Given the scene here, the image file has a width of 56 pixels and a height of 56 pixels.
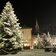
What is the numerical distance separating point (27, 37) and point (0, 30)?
67.8 feet

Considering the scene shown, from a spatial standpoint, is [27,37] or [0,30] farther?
[27,37]

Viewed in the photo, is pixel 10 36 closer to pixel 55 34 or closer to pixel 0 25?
pixel 0 25

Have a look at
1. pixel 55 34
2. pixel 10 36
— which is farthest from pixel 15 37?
pixel 55 34

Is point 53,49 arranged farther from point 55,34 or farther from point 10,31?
point 55,34

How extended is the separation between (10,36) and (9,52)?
5.12ft

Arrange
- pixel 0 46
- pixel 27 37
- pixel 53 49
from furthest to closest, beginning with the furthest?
pixel 27 37 → pixel 53 49 → pixel 0 46

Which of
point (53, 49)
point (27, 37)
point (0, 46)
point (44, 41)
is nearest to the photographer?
A: point (0, 46)

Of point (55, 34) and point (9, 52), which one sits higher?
point (55, 34)

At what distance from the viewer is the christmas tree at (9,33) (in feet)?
53.5

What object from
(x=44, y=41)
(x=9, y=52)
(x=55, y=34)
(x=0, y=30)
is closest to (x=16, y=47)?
(x=9, y=52)

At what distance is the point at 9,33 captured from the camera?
1634cm

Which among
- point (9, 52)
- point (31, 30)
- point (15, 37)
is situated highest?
point (31, 30)

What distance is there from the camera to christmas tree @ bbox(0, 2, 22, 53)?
642 inches

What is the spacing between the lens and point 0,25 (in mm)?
16656
